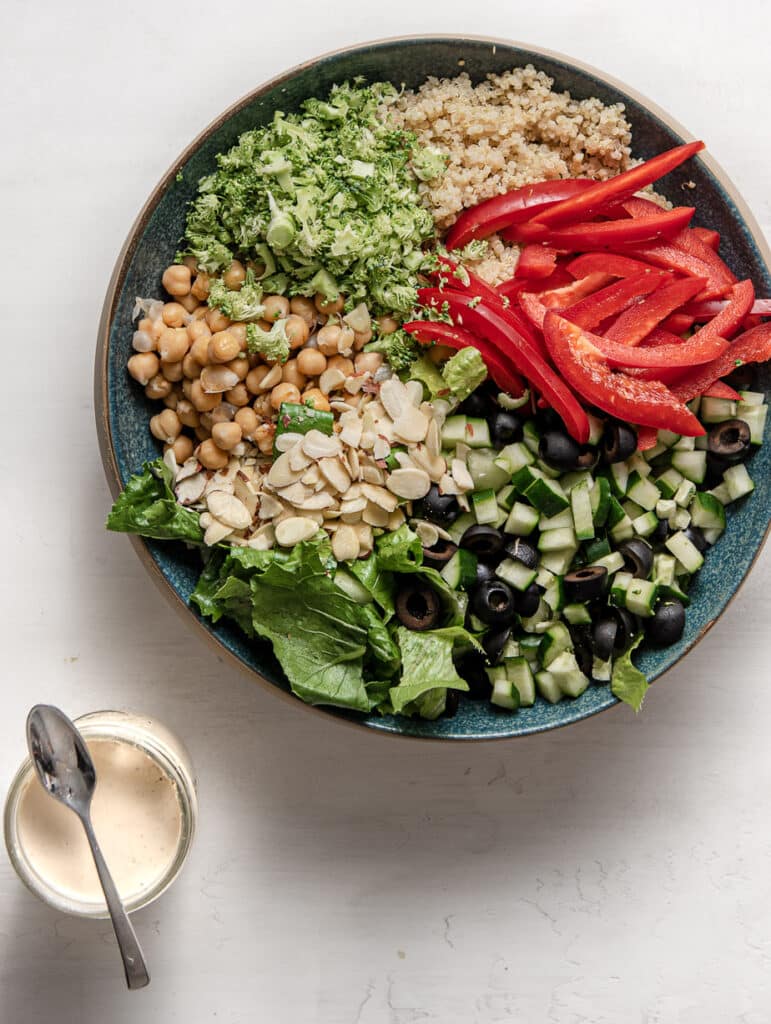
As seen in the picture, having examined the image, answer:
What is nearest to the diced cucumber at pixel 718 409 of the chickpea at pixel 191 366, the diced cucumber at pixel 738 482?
the diced cucumber at pixel 738 482

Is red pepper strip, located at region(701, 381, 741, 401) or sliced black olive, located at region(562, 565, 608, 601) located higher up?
red pepper strip, located at region(701, 381, 741, 401)

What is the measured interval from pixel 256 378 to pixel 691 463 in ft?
3.31

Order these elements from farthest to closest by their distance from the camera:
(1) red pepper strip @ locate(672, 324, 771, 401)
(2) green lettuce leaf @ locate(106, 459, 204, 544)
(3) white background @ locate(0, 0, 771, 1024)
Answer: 1. (3) white background @ locate(0, 0, 771, 1024)
2. (1) red pepper strip @ locate(672, 324, 771, 401)
3. (2) green lettuce leaf @ locate(106, 459, 204, 544)

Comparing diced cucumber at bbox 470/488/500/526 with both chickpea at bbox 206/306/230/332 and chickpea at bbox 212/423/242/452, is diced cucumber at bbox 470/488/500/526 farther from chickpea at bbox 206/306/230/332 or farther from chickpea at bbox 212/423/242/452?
chickpea at bbox 206/306/230/332

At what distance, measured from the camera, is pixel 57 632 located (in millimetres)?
2275

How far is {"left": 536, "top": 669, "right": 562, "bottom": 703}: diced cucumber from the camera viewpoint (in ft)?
6.64

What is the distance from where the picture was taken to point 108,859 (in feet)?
6.77

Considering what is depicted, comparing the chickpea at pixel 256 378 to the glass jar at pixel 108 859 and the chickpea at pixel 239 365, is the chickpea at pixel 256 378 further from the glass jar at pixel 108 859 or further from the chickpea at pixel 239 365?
the glass jar at pixel 108 859

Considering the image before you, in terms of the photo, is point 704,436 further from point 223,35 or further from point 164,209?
point 223,35

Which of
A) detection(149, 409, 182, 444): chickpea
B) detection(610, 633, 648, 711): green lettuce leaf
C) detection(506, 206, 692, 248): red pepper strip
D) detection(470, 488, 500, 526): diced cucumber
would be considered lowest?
detection(610, 633, 648, 711): green lettuce leaf

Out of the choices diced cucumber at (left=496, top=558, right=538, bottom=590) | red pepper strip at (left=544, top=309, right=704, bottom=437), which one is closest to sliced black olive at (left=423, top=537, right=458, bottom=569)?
diced cucumber at (left=496, top=558, right=538, bottom=590)

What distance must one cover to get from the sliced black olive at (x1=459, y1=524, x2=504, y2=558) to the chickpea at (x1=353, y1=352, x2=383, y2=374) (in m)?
0.42

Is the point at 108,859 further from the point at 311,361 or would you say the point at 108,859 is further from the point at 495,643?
the point at 311,361

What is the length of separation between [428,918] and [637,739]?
0.71 meters
